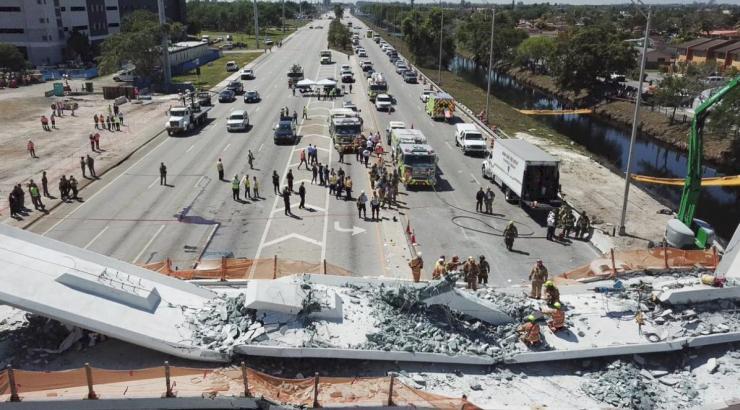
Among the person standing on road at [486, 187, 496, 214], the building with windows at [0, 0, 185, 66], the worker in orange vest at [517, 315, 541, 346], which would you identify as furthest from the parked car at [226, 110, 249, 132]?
the building with windows at [0, 0, 185, 66]

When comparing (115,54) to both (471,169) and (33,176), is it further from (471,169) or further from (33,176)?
(471,169)

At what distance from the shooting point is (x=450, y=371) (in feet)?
44.9

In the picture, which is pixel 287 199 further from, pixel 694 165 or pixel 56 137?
pixel 56 137

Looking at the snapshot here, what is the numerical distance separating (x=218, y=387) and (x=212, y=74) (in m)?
86.4

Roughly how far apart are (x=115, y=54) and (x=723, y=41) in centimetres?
9447

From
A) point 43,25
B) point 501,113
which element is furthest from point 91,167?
point 43,25

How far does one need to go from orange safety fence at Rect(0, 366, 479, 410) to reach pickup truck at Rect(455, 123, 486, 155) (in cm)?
3372

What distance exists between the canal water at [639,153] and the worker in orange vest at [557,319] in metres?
27.4

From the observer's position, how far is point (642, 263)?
19844 millimetres

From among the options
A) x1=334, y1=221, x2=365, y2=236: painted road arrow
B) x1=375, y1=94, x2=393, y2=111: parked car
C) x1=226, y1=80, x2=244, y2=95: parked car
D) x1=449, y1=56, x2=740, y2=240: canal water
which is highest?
x1=226, y1=80, x2=244, y2=95: parked car

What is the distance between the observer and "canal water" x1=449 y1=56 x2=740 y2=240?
4164 cm

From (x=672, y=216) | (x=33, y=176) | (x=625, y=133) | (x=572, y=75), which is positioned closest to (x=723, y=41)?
(x=572, y=75)

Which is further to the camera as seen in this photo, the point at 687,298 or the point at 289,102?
the point at 289,102

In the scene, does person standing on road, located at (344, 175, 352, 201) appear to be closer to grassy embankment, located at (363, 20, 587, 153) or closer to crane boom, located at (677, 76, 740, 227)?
crane boom, located at (677, 76, 740, 227)
